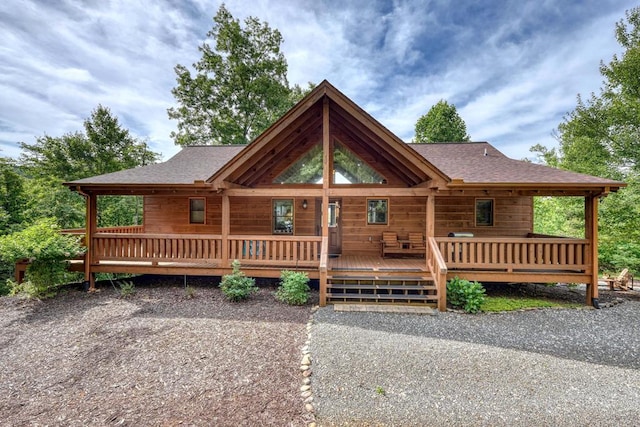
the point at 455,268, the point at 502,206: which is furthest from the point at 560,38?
the point at 455,268

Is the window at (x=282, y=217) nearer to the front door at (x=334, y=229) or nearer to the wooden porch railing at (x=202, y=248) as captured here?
the front door at (x=334, y=229)

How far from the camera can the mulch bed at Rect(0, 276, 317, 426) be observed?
9.77 feet

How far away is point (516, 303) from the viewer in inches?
258

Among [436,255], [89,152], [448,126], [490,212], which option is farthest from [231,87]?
[436,255]

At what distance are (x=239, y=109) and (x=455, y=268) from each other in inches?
797

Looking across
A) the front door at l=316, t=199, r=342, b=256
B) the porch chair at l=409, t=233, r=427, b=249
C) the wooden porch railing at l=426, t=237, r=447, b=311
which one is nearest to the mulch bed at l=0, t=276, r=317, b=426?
the wooden porch railing at l=426, t=237, r=447, b=311

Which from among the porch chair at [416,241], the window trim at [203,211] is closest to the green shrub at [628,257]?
the porch chair at [416,241]

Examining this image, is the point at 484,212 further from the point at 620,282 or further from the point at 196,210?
the point at 196,210

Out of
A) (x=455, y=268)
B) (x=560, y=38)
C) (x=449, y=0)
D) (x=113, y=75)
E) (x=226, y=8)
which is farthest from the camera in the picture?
(x=226, y=8)

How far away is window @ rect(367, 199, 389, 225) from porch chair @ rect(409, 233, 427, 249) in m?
1.14

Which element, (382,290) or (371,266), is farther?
(371,266)

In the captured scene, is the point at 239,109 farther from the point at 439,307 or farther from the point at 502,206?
the point at 439,307

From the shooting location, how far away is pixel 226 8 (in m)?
20.9

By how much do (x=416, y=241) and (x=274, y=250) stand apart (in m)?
5.10
